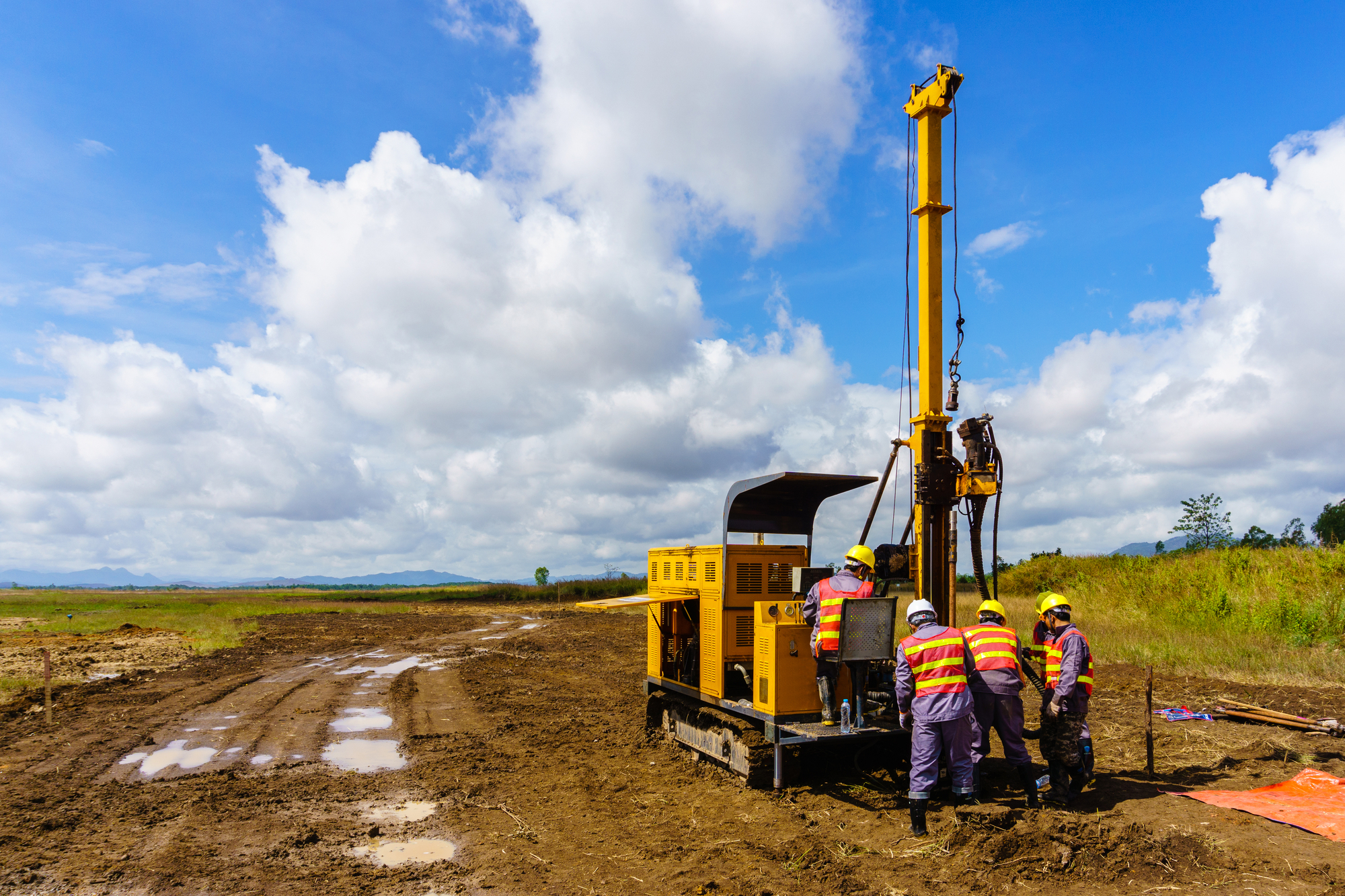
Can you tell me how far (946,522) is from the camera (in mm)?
9648

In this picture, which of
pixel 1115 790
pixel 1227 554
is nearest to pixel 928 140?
pixel 1115 790

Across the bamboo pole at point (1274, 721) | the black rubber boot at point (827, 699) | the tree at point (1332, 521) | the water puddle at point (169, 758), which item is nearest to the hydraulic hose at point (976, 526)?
the black rubber boot at point (827, 699)

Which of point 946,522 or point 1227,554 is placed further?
point 1227,554

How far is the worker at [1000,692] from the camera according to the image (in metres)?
7.66

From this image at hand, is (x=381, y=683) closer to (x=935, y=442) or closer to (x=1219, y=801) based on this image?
(x=935, y=442)

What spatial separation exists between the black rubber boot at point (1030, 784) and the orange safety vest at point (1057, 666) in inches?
37.3

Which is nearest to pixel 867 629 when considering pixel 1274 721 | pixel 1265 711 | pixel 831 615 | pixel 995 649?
pixel 831 615

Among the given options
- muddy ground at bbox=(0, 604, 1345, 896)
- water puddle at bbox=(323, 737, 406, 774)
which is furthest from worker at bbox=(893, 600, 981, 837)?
water puddle at bbox=(323, 737, 406, 774)

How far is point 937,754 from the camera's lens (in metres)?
7.14

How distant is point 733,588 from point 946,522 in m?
2.73

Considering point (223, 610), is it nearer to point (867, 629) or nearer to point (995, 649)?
point (867, 629)

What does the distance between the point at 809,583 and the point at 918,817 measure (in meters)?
2.77

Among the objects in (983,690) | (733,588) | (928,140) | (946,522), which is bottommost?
(983,690)

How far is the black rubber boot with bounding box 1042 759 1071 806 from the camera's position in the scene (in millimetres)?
7871
